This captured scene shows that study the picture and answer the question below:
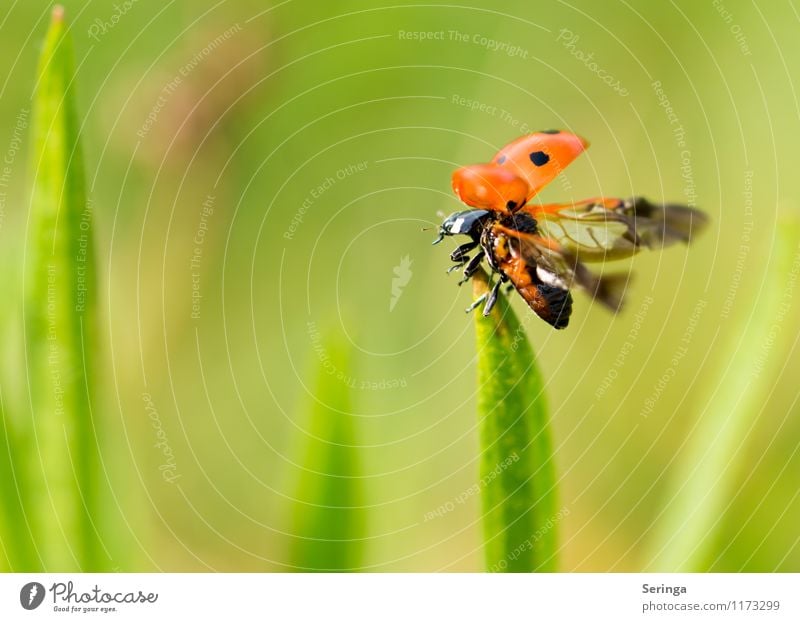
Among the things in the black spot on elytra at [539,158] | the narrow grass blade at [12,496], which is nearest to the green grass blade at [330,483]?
the narrow grass blade at [12,496]

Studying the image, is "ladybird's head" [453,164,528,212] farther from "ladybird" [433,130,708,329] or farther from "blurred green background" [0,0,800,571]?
"blurred green background" [0,0,800,571]

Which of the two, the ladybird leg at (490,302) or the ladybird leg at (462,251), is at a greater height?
the ladybird leg at (462,251)

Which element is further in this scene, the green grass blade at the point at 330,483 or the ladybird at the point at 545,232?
the ladybird at the point at 545,232

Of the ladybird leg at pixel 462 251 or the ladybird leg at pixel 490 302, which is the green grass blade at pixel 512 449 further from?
the ladybird leg at pixel 462 251

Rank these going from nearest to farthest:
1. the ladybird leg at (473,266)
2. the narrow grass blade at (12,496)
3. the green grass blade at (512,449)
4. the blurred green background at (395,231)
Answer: the green grass blade at (512,449), the narrow grass blade at (12,496), the ladybird leg at (473,266), the blurred green background at (395,231)

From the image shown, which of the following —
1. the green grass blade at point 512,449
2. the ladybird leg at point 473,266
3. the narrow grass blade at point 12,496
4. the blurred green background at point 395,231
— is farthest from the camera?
the blurred green background at point 395,231
